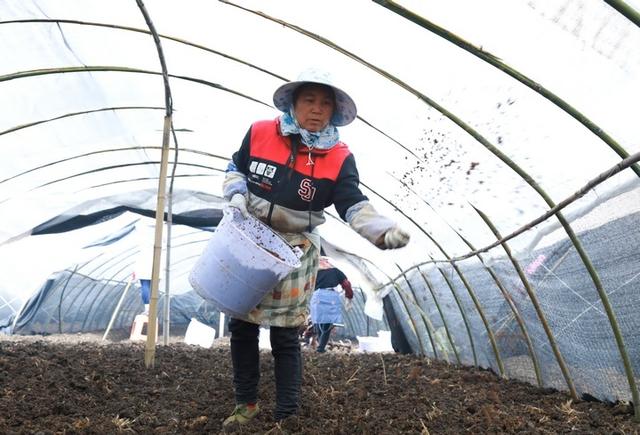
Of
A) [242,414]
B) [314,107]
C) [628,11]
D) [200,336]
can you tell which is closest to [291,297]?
[242,414]

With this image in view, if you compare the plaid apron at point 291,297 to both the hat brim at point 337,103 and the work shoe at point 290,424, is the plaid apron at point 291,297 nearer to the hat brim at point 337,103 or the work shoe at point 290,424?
the work shoe at point 290,424

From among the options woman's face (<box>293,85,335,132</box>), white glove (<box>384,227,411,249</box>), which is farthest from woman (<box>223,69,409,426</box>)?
white glove (<box>384,227,411,249</box>)

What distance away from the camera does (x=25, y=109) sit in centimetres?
525

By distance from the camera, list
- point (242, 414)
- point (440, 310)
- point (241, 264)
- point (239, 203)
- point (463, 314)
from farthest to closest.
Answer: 1. point (440, 310)
2. point (463, 314)
3. point (242, 414)
4. point (239, 203)
5. point (241, 264)

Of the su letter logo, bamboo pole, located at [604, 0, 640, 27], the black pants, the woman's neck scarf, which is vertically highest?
bamboo pole, located at [604, 0, 640, 27]

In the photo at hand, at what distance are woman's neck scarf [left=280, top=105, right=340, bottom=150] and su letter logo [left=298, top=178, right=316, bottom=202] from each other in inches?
6.0

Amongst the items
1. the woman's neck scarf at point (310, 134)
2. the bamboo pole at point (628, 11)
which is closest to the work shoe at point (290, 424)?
the woman's neck scarf at point (310, 134)

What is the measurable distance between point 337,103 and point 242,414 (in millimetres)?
1476

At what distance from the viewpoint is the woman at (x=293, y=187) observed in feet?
8.86

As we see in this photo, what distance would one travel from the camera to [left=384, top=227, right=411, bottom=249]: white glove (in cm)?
230

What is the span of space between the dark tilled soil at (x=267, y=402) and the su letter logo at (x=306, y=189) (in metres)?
0.98

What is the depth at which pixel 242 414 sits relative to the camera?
2873mm

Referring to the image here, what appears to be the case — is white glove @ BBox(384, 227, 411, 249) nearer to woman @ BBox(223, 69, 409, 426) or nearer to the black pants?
woman @ BBox(223, 69, 409, 426)

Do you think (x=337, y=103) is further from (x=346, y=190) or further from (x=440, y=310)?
(x=440, y=310)
